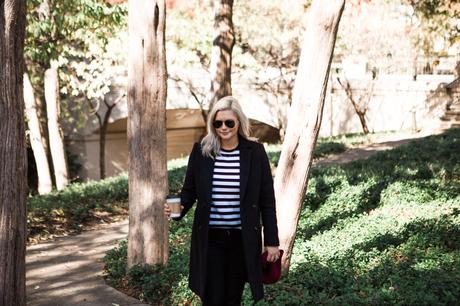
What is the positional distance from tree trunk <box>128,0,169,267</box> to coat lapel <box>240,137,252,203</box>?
2.73 meters

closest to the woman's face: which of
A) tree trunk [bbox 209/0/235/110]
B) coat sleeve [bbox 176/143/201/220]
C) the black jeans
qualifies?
coat sleeve [bbox 176/143/201/220]

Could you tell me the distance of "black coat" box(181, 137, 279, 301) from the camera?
15.0ft

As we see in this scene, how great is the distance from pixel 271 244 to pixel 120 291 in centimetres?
325

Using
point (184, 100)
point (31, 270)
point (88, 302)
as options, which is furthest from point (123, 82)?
point (88, 302)

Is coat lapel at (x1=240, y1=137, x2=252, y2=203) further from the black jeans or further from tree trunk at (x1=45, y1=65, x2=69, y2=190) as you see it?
tree trunk at (x1=45, y1=65, x2=69, y2=190)

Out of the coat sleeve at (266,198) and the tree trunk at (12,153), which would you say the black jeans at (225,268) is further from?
the tree trunk at (12,153)

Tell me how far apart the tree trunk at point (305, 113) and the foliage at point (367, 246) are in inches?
22.8

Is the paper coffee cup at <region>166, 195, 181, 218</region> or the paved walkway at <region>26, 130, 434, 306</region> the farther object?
the paved walkway at <region>26, 130, 434, 306</region>

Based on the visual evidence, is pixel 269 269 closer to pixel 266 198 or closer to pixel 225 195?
pixel 266 198

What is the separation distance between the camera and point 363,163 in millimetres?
15000

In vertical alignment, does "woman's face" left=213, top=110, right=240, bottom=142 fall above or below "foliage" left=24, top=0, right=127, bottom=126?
below

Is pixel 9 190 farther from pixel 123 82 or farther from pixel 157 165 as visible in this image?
pixel 123 82

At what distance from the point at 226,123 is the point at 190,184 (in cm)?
52

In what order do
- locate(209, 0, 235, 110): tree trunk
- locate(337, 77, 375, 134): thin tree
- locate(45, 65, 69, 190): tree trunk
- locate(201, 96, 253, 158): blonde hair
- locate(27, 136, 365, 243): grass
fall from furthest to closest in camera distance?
1. locate(337, 77, 375, 134): thin tree
2. locate(45, 65, 69, 190): tree trunk
3. locate(209, 0, 235, 110): tree trunk
4. locate(27, 136, 365, 243): grass
5. locate(201, 96, 253, 158): blonde hair
